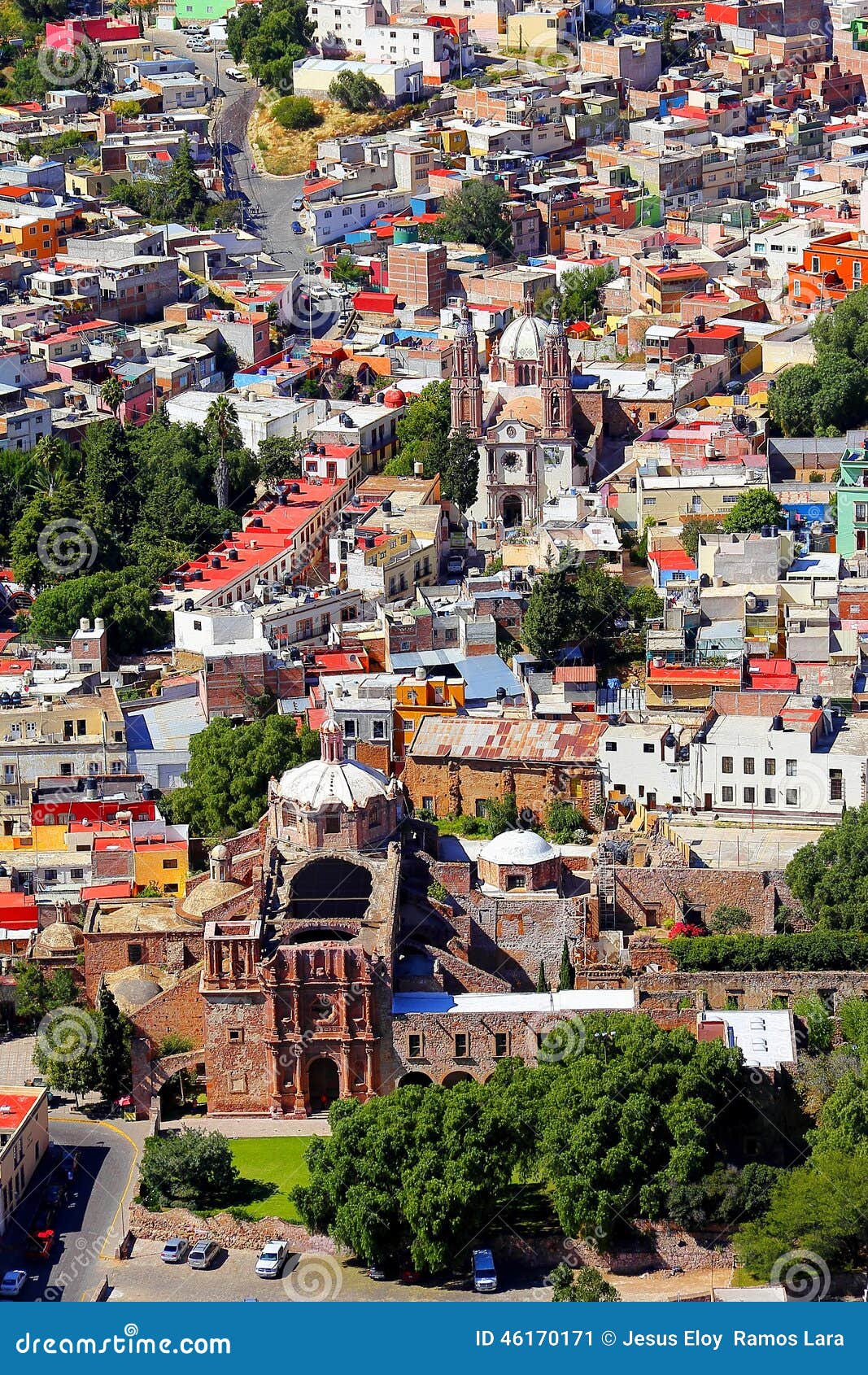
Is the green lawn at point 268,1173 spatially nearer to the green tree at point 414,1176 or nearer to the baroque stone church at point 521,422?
the green tree at point 414,1176

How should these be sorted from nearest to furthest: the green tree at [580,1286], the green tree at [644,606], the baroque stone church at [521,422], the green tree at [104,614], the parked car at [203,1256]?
1. the green tree at [580,1286]
2. the parked car at [203,1256]
3. the green tree at [644,606]
4. the green tree at [104,614]
5. the baroque stone church at [521,422]

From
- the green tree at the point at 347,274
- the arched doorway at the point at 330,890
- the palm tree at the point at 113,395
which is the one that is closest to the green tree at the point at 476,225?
the green tree at the point at 347,274

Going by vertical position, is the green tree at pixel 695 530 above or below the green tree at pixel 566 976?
above

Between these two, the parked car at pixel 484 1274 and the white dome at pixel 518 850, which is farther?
the white dome at pixel 518 850

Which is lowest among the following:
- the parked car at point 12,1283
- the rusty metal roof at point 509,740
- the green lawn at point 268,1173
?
the green lawn at point 268,1173

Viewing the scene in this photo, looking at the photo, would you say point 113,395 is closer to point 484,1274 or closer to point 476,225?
point 476,225

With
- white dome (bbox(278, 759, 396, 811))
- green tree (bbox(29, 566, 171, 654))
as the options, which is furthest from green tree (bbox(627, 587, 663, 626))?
white dome (bbox(278, 759, 396, 811))

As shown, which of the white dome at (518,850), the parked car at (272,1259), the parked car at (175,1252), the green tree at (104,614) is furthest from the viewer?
the green tree at (104,614)

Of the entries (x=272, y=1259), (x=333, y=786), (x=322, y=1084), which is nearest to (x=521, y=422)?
(x=333, y=786)
